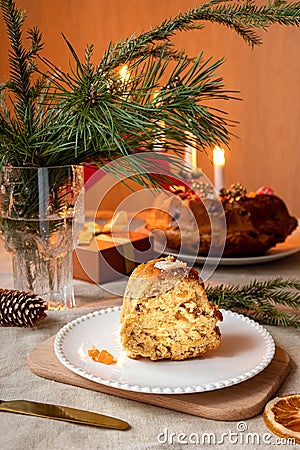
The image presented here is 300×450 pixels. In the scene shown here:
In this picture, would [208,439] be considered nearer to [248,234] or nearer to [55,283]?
[55,283]

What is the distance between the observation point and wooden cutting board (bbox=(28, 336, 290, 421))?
2.98 ft

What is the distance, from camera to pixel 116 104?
1155 mm

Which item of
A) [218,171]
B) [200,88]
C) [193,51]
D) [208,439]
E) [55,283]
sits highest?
[193,51]

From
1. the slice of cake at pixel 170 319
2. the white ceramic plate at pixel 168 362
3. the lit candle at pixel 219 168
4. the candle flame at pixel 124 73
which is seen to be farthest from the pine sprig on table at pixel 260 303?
the lit candle at pixel 219 168

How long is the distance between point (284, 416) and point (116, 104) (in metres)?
0.60

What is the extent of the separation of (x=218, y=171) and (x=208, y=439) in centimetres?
129

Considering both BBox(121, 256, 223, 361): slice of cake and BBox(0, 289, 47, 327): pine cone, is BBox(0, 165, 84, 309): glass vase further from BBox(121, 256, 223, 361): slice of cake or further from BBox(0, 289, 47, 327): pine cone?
BBox(121, 256, 223, 361): slice of cake

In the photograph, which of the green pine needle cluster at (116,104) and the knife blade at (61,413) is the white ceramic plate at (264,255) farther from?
the knife blade at (61,413)

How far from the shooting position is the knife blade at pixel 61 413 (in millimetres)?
886

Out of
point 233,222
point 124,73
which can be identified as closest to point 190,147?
point 233,222

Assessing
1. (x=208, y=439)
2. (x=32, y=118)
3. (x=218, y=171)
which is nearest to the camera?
(x=208, y=439)

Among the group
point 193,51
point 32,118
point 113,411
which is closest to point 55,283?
point 32,118

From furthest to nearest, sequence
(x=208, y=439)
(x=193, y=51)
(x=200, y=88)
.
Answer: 1. (x=193, y=51)
2. (x=200, y=88)
3. (x=208, y=439)

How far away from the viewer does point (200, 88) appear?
1110 mm
